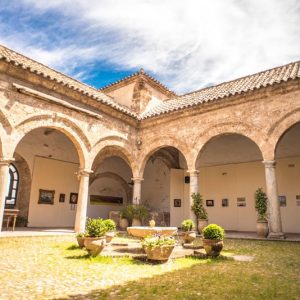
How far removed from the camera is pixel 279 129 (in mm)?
10336

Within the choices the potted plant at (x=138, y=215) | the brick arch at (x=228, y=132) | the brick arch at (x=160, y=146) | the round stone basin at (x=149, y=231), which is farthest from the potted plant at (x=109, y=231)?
the brick arch at (x=160, y=146)

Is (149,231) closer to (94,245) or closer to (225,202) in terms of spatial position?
(94,245)

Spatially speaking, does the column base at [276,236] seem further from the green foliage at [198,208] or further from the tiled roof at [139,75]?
the tiled roof at [139,75]

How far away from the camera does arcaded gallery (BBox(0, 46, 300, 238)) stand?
10.2 m

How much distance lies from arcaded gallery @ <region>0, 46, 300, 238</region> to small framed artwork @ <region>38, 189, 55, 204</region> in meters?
0.05

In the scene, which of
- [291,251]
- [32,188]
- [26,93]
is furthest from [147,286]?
[32,188]

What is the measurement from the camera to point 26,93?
9820 mm

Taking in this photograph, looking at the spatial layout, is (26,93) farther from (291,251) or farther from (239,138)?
(239,138)

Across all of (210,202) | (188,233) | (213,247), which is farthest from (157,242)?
(210,202)

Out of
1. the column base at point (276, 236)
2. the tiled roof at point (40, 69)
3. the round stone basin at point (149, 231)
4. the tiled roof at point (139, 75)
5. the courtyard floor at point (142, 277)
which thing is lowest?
the courtyard floor at point (142, 277)

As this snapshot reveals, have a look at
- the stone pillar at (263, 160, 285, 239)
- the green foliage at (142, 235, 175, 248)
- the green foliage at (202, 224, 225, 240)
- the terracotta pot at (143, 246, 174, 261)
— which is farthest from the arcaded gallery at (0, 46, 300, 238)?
the terracotta pot at (143, 246, 174, 261)

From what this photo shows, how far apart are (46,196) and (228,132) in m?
10.1

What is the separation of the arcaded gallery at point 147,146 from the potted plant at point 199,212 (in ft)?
2.64

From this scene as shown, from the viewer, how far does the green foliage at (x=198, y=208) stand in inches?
456
